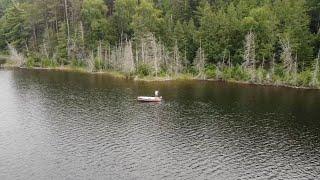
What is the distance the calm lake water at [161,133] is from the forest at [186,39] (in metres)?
10.5

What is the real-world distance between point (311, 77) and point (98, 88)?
173 feet

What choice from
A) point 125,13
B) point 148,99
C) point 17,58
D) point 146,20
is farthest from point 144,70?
point 17,58

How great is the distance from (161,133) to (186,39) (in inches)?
2470

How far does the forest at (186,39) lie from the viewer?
118438 mm

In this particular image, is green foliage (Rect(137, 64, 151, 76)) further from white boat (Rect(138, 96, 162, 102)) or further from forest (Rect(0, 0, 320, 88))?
white boat (Rect(138, 96, 162, 102))

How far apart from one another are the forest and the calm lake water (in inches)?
413

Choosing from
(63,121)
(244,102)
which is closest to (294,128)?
(244,102)

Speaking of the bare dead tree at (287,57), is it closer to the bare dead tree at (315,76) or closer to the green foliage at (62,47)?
the bare dead tree at (315,76)

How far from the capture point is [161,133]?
75.8 m

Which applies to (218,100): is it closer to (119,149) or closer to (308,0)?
(119,149)

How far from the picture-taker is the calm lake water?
59938 mm

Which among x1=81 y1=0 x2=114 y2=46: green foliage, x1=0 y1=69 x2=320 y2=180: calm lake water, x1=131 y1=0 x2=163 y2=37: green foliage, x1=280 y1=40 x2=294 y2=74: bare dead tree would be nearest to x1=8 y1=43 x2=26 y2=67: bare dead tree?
x1=81 y1=0 x2=114 y2=46: green foliage

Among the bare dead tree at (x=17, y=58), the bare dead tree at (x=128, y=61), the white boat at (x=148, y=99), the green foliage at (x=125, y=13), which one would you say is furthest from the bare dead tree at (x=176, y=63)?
the bare dead tree at (x=17, y=58)

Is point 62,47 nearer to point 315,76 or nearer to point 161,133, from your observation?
point 315,76
